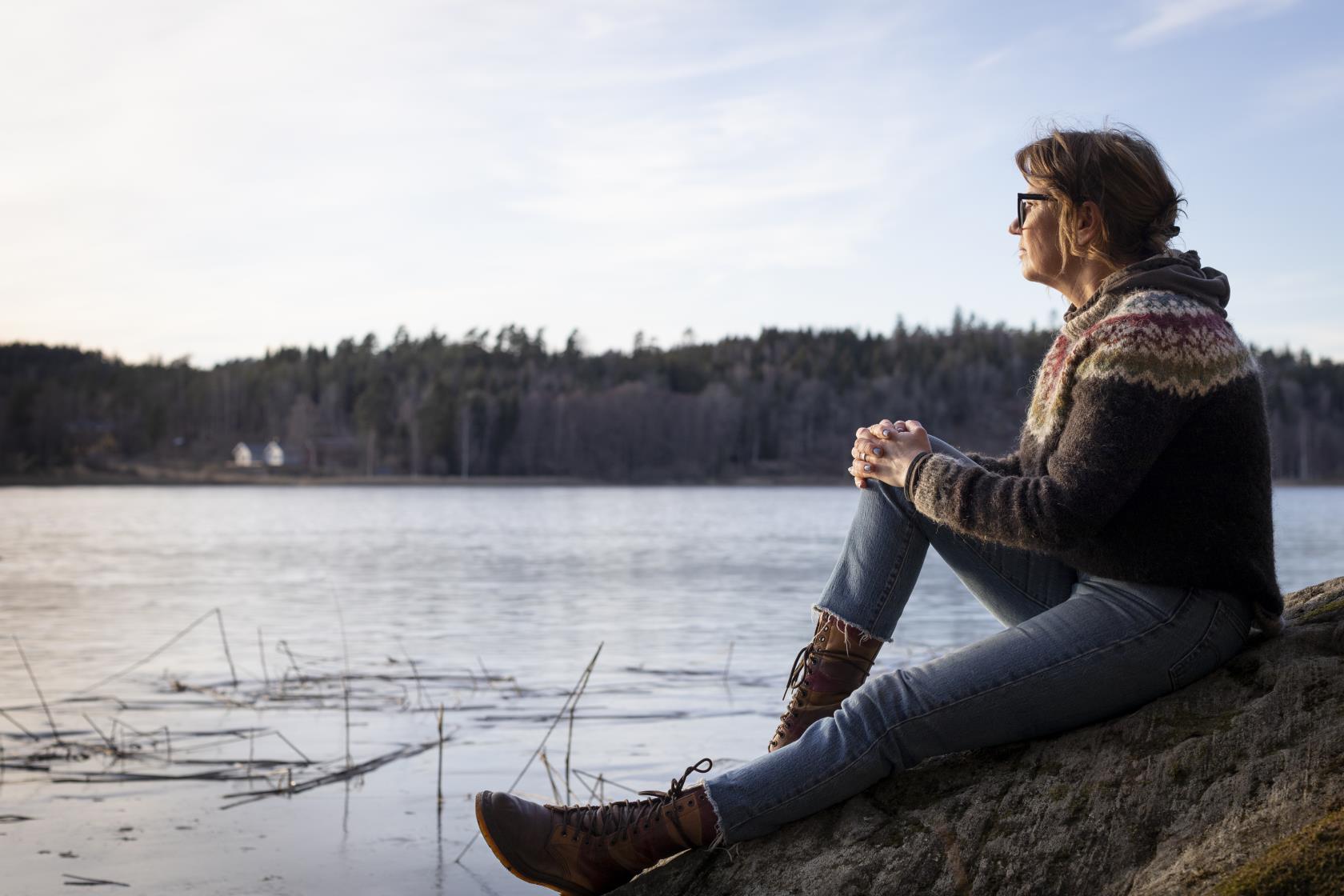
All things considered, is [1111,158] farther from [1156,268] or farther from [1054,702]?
[1054,702]

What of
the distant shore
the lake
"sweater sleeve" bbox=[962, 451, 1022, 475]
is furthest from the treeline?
"sweater sleeve" bbox=[962, 451, 1022, 475]

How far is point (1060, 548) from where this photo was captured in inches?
102

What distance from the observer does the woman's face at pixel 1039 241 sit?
2.77 metres

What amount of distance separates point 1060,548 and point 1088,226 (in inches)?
26.9

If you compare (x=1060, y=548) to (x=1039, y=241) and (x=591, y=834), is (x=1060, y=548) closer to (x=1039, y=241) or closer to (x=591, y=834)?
(x=1039, y=241)

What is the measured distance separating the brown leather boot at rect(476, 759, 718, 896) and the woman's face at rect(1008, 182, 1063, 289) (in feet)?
4.27

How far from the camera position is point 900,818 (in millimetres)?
2779

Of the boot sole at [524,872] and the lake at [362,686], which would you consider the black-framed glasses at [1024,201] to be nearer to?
the boot sole at [524,872]

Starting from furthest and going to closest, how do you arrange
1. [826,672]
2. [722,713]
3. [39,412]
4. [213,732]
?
[39,412] < [722,713] < [213,732] < [826,672]

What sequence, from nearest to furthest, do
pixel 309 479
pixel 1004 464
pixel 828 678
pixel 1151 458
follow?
pixel 1151 458 < pixel 828 678 < pixel 1004 464 < pixel 309 479

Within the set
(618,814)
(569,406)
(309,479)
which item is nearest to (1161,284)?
(618,814)

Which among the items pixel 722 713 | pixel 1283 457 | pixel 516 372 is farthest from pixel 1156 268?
pixel 516 372

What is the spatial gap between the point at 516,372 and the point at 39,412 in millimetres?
41278

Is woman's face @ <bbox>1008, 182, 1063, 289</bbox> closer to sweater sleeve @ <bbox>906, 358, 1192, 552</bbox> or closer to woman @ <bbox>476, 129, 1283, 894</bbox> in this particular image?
woman @ <bbox>476, 129, 1283, 894</bbox>
